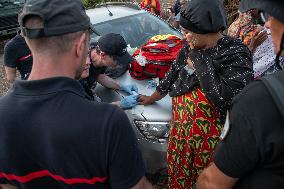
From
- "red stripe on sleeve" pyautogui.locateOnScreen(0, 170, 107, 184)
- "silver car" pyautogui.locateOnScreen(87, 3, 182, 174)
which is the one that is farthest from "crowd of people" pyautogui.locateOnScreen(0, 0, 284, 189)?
"silver car" pyautogui.locateOnScreen(87, 3, 182, 174)

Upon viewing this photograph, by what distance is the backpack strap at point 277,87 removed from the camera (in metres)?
1.06

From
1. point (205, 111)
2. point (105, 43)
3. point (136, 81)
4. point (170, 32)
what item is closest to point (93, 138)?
point (205, 111)

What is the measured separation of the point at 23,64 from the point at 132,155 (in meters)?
2.51

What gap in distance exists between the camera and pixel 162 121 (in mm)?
2975

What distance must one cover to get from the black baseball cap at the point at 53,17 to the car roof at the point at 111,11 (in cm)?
327

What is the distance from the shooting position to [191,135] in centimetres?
236

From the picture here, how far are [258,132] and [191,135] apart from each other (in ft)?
4.14

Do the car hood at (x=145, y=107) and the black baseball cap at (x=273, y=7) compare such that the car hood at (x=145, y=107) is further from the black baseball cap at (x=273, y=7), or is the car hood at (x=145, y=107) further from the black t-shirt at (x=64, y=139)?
the black baseball cap at (x=273, y=7)

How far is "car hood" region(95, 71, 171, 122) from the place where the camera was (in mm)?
2986

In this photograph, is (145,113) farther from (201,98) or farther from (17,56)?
(17,56)

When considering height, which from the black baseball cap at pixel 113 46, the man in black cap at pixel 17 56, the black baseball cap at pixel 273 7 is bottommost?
the man in black cap at pixel 17 56

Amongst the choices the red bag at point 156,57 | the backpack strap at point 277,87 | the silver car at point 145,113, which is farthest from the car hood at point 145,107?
the backpack strap at point 277,87

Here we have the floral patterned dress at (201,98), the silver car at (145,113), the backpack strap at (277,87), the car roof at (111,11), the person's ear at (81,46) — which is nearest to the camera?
the backpack strap at (277,87)

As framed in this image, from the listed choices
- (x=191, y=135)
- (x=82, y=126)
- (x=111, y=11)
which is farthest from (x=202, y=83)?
(x=111, y=11)
